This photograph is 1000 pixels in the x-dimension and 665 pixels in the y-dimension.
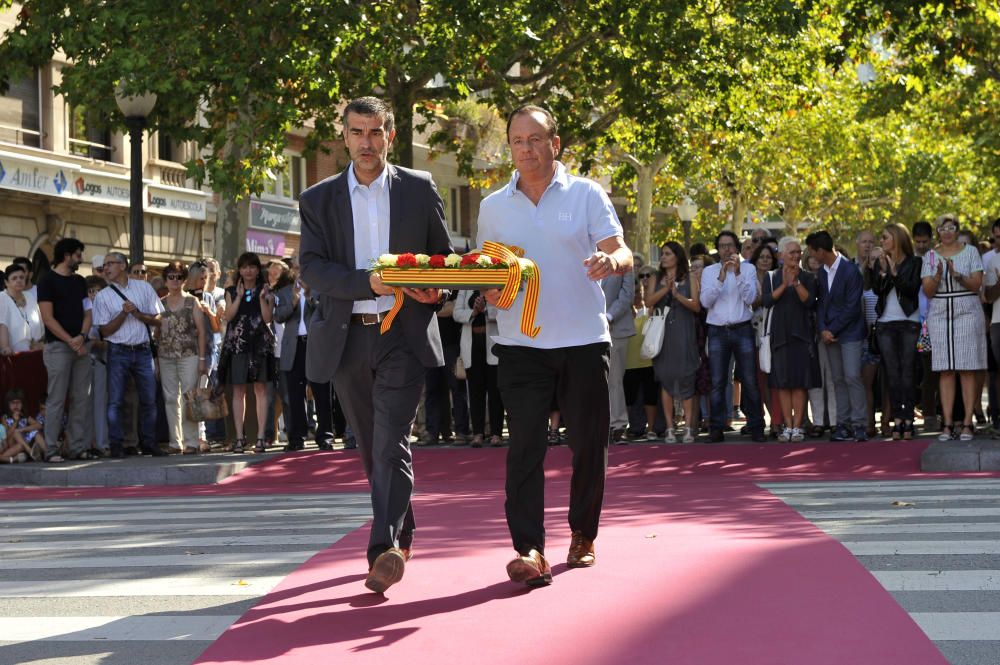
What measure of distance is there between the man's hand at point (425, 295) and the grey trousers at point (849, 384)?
9.81 m

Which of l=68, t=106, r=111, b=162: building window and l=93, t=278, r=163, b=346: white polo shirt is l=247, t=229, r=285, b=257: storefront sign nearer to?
l=68, t=106, r=111, b=162: building window

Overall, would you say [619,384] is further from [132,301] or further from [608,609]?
[608,609]

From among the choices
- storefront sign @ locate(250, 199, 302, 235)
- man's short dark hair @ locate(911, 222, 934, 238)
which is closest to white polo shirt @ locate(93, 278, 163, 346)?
man's short dark hair @ locate(911, 222, 934, 238)

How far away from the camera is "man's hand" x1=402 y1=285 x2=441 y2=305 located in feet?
21.4

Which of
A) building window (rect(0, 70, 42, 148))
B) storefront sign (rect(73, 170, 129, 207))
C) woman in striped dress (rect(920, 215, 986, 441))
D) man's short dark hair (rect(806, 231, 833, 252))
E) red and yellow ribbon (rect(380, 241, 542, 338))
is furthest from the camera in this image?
storefront sign (rect(73, 170, 129, 207))

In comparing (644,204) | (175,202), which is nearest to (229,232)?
(175,202)

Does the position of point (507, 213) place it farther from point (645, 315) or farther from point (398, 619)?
point (645, 315)

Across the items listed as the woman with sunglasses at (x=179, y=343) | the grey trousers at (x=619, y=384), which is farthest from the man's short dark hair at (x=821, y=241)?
the woman with sunglasses at (x=179, y=343)

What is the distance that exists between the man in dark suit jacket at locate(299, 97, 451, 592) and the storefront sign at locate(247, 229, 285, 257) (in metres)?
33.7

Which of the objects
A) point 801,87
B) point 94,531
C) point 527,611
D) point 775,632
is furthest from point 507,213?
point 801,87

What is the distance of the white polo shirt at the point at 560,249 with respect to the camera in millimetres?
6961

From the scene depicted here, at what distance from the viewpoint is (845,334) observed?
623 inches

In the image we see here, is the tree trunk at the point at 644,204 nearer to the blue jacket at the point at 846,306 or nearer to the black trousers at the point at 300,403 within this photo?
the black trousers at the point at 300,403

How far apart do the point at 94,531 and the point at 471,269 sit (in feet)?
15.9
